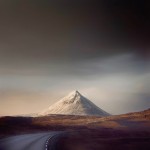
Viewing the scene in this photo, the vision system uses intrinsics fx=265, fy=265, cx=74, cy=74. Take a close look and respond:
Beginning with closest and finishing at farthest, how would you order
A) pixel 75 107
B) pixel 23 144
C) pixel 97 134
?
1. pixel 23 144
2. pixel 97 134
3. pixel 75 107

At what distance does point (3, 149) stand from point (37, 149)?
2.16 meters

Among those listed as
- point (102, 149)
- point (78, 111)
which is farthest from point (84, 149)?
point (78, 111)

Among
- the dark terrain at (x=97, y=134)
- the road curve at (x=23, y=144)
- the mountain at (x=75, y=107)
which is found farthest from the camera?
the mountain at (x=75, y=107)

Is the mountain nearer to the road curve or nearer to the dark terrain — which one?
the dark terrain

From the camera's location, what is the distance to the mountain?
460 feet

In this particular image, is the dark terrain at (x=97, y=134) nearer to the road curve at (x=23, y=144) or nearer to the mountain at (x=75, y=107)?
the road curve at (x=23, y=144)

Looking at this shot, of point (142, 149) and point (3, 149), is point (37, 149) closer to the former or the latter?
point (3, 149)

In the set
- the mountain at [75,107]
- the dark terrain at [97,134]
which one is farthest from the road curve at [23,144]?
the mountain at [75,107]

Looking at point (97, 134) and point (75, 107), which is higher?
point (75, 107)

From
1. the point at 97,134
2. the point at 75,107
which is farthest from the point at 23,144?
the point at 75,107

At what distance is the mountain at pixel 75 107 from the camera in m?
140

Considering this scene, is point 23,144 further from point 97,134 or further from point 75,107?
point 75,107

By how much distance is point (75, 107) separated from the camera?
14588 centimetres

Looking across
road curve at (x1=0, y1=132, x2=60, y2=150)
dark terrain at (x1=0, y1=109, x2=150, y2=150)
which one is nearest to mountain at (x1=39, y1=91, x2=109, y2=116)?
A: dark terrain at (x1=0, y1=109, x2=150, y2=150)
